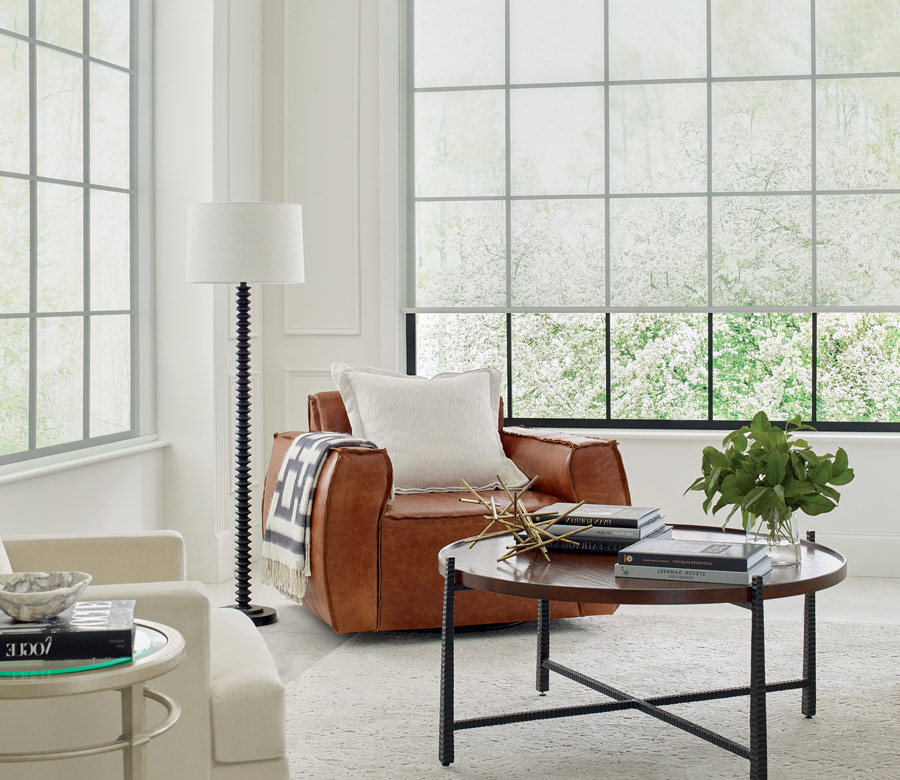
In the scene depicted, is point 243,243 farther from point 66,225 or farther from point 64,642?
point 64,642

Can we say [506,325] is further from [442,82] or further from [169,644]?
[169,644]

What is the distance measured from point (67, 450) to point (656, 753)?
2419 millimetres

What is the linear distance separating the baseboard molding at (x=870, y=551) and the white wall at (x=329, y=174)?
102 centimetres

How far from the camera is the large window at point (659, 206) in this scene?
4863 mm

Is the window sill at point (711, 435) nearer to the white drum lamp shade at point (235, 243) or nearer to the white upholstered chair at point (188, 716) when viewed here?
the white drum lamp shade at point (235, 243)

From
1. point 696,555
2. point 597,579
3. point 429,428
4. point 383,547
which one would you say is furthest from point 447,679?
point 429,428

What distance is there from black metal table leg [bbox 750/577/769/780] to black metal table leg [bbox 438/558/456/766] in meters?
0.70

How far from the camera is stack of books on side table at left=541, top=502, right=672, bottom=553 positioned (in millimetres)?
2705

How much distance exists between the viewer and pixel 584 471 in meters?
3.79

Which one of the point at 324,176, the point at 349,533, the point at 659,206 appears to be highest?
the point at 324,176

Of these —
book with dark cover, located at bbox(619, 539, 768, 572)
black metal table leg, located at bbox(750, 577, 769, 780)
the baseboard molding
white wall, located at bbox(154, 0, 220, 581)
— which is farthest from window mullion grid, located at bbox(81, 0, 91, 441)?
the baseboard molding

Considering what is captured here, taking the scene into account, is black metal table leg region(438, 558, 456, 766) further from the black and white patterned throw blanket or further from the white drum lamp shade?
the white drum lamp shade

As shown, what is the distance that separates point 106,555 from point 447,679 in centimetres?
86

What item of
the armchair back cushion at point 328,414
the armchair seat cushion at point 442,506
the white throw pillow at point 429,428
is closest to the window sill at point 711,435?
the white throw pillow at point 429,428
